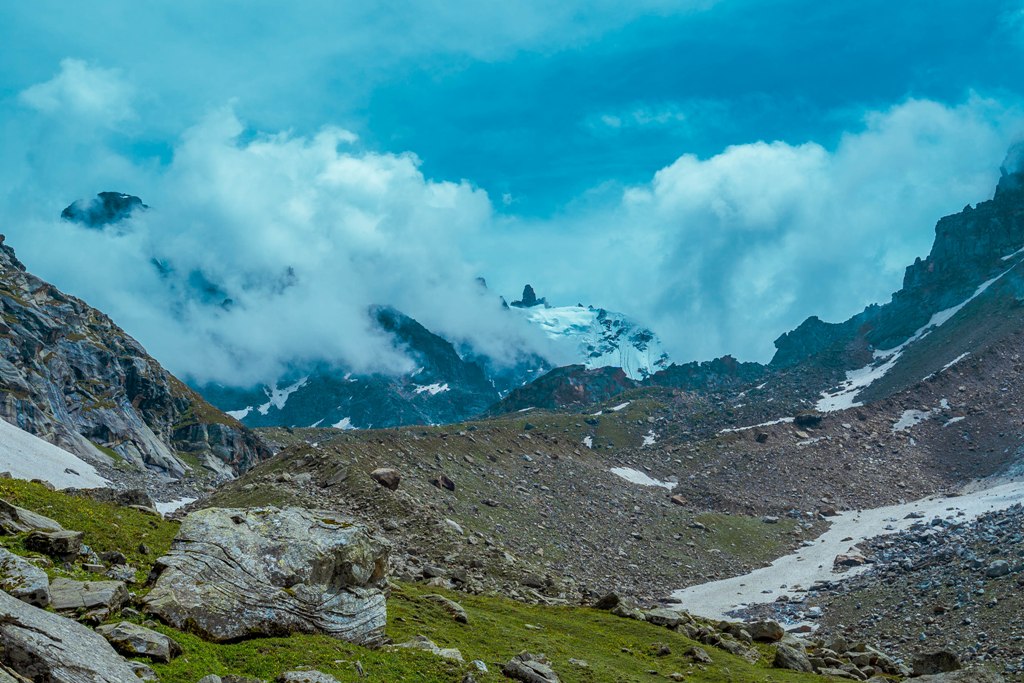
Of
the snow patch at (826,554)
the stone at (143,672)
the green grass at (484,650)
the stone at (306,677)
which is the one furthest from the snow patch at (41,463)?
the stone at (143,672)

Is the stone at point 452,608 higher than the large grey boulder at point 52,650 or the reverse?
higher

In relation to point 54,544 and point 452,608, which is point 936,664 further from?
point 54,544

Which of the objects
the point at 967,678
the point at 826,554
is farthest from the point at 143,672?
the point at 826,554

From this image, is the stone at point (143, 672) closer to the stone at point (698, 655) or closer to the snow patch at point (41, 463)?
the stone at point (698, 655)

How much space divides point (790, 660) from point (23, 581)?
35934mm

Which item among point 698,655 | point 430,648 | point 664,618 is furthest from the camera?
point 664,618

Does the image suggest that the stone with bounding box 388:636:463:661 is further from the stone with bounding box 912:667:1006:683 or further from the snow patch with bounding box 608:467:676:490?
the snow patch with bounding box 608:467:676:490

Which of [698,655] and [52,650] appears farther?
[698,655]

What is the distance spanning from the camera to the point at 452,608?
38.1 meters

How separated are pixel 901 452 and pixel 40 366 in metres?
184

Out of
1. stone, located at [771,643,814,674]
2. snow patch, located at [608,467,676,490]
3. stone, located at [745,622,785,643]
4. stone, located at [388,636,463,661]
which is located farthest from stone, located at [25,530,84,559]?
snow patch, located at [608,467,676,490]

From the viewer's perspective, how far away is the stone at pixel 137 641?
18.7 meters

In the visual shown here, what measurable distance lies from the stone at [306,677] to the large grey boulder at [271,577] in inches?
120

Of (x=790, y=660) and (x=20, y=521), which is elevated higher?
(x=20, y=521)
